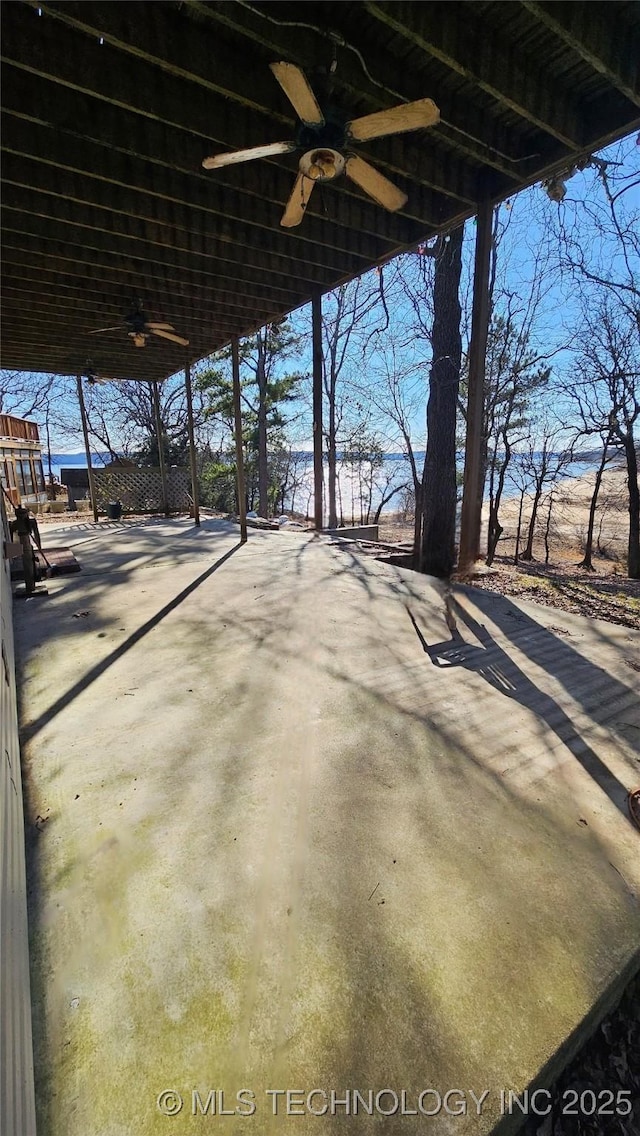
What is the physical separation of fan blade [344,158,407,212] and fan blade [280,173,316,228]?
273mm

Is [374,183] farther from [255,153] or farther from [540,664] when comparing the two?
[540,664]

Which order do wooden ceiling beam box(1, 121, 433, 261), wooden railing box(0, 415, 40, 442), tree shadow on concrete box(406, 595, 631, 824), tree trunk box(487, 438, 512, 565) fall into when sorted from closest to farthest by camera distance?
1. tree shadow on concrete box(406, 595, 631, 824)
2. wooden ceiling beam box(1, 121, 433, 261)
3. tree trunk box(487, 438, 512, 565)
4. wooden railing box(0, 415, 40, 442)

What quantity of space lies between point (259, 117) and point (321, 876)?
495 cm

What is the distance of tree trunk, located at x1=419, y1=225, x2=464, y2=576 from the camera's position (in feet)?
23.4

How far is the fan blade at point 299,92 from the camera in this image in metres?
2.15

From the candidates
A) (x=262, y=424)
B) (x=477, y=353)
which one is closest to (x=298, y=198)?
(x=477, y=353)

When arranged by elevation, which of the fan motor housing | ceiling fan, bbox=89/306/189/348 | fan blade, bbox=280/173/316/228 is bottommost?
the fan motor housing

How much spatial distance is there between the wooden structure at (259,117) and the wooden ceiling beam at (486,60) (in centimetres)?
1

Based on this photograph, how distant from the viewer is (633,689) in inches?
102

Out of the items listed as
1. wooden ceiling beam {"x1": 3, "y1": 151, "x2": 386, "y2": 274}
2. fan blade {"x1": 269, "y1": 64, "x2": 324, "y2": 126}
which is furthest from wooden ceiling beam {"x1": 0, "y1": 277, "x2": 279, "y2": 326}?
fan blade {"x1": 269, "y1": 64, "x2": 324, "y2": 126}

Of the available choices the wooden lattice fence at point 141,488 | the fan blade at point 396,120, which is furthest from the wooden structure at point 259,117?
the wooden lattice fence at point 141,488

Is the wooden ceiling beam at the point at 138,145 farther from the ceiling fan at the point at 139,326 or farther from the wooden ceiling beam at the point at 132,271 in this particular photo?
the ceiling fan at the point at 139,326

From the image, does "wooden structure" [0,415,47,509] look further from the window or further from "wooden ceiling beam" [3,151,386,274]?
"wooden ceiling beam" [3,151,386,274]

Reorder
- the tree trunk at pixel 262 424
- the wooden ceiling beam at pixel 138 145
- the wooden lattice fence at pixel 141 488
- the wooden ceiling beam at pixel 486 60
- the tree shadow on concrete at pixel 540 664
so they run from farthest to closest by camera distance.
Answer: the tree trunk at pixel 262 424 < the wooden lattice fence at pixel 141 488 < the wooden ceiling beam at pixel 138 145 < the wooden ceiling beam at pixel 486 60 < the tree shadow on concrete at pixel 540 664
